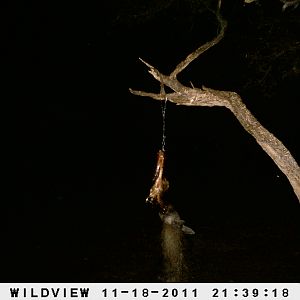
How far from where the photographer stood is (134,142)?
2431 centimetres

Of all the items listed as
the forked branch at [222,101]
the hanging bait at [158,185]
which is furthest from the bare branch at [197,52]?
the hanging bait at [158,185]

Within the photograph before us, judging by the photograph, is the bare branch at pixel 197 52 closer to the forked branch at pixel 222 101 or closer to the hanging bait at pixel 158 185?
the forked branch at pixel 222 101

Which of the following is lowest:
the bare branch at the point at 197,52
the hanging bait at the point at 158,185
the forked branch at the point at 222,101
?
the hanging bait at the point at 158,185

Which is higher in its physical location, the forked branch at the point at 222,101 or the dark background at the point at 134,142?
the dark background at the point at 134,142

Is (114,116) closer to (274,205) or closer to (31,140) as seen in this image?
(31,140)

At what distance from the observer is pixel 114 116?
2430cm

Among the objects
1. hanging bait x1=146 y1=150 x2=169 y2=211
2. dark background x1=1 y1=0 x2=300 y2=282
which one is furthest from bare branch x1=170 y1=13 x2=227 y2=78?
dark background x1=1 y1=0 x2=300 y2=282

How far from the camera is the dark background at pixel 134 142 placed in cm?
934

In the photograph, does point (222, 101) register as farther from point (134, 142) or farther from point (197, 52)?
point (134, 142)

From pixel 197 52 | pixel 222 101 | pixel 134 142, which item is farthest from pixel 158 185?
pixel 134 142

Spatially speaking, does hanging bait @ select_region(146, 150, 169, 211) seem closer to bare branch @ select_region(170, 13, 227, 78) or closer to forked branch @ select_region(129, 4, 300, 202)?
forked branch @ select_region(129, 4, 300, 202)

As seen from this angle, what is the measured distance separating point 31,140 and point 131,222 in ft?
37.3

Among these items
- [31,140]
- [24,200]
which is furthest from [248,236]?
[31,140]

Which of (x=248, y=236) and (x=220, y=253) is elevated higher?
(x=248, y=236)
